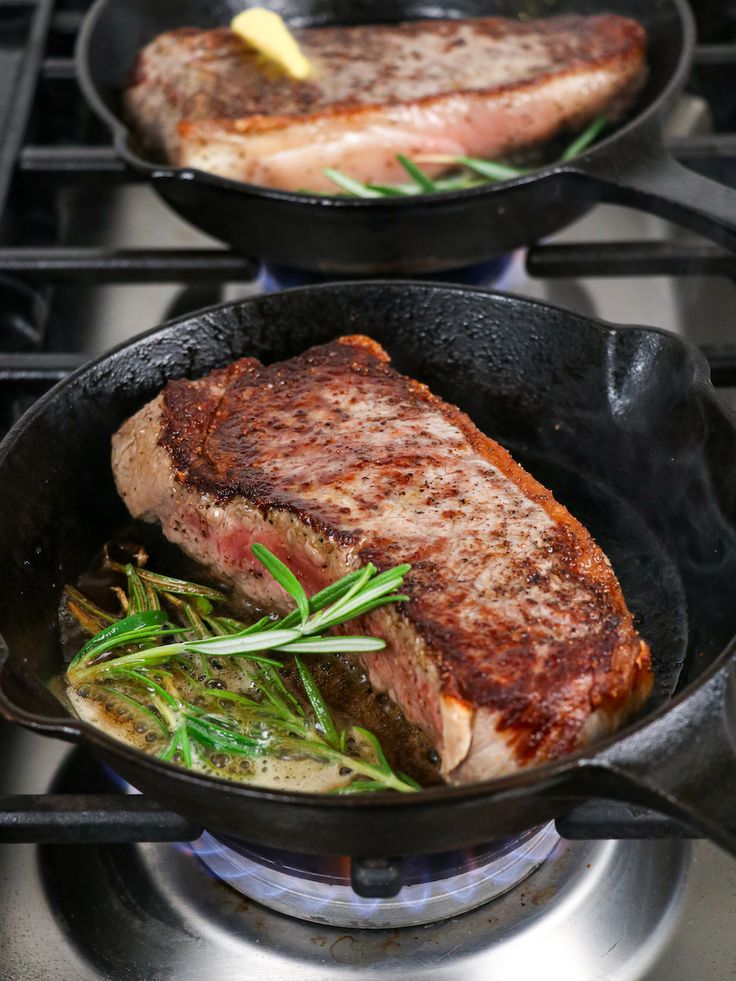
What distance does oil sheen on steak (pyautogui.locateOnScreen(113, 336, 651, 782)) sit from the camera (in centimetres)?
133

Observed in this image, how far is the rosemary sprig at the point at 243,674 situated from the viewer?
1416mm

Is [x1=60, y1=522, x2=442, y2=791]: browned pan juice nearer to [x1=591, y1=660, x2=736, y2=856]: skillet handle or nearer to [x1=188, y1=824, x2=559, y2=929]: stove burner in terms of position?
[x1=188, y1=824, x2=559, y2=929]: stove burner

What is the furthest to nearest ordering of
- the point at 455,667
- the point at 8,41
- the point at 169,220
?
1. the point at 8,41
2. the point at 169,220
3. the point at 455,667

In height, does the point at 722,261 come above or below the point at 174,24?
below

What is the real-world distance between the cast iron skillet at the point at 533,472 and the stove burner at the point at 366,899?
0.62ft

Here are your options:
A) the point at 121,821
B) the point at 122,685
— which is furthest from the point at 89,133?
the point at 121,821

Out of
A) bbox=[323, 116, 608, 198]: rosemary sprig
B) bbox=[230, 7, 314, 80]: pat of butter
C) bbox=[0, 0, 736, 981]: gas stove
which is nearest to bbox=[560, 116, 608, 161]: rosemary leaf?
bbox=[323, 116, 608, 198]: rosemary sprig

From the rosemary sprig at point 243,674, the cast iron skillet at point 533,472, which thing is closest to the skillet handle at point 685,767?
the cast iron skillet at point 533,472

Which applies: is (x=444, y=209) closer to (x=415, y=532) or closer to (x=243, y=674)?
(x=415, y=532)

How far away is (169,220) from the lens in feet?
9.36

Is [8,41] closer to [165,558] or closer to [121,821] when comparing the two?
[165,558]

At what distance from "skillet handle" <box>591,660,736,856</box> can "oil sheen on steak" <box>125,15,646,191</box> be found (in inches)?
62.1

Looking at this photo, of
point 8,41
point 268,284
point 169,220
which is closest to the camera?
point 268,284

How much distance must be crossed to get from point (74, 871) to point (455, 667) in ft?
2.08
